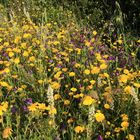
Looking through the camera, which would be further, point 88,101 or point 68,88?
point 68,88

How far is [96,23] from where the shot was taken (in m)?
4.85

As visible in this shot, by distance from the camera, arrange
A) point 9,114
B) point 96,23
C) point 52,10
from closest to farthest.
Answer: point 9,114, point 96,23, point 52,10

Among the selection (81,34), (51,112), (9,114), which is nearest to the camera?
(51,112)

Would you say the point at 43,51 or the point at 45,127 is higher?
the point at 43,51

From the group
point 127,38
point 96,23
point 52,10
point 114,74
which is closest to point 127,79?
point 114,74

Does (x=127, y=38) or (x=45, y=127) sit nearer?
(x=45, y=127)

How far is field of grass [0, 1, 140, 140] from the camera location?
251cm

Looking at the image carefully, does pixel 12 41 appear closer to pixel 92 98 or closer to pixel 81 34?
pixel 81 34

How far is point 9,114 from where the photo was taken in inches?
105

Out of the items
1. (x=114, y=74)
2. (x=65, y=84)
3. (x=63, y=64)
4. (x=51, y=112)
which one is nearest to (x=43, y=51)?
(x=63, y=64)

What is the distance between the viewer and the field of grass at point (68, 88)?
251 centimetres

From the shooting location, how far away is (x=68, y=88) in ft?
10.5

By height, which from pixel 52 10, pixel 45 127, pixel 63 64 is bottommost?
pixel 45 127

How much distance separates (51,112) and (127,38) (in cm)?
195
